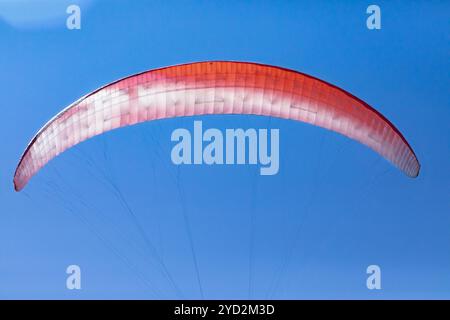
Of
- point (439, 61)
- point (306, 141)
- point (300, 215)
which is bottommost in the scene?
point (300, 215)

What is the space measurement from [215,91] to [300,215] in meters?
1.16

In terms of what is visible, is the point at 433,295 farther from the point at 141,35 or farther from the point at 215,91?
the point at 141,35

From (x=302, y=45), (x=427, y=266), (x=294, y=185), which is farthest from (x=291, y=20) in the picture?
(x=427, y=266)

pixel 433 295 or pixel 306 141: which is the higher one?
pixel 306 141

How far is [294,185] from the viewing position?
15.0ft

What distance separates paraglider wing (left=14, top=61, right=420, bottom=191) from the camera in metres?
3.94

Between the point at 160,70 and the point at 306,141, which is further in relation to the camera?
the point at 306,141

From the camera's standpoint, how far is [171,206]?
4551mm

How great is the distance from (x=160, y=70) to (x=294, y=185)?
4.43ft

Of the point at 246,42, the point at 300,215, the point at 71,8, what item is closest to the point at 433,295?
the point at 300,215

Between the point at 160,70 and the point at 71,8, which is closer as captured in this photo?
the point at 160,70

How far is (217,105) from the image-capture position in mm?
4109

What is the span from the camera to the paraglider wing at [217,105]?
3.94 m
